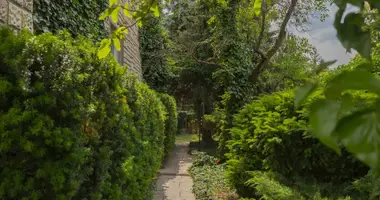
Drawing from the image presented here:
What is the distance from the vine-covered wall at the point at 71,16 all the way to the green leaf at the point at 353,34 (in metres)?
3.27

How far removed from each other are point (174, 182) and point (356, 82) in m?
7.89

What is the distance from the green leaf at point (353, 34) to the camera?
0.46m

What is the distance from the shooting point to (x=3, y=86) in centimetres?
173

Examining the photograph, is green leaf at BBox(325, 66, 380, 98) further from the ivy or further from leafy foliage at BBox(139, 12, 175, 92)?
leafy foliage at BBox(139, 12, 175, 92)

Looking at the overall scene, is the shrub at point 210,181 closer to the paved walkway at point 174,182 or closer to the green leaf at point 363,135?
the paved walkway at point 174,182

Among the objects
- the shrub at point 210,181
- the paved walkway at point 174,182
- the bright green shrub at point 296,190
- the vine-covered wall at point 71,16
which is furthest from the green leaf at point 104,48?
the paved walkway at point 174,182

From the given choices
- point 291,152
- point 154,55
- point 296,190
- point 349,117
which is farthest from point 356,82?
point 154,55

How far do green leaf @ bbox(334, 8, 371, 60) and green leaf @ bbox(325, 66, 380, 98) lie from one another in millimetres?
103

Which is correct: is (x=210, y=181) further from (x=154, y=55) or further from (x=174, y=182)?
(x=154, y=55)

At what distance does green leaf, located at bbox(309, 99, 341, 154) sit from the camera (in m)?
0.36

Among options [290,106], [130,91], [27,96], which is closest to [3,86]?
[27,96]

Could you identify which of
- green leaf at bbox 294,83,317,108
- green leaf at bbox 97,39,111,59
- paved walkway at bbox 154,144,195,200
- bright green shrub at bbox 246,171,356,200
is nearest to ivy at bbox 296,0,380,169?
green leaf at bbox 294,83,317,108

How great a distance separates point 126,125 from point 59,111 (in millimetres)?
1388

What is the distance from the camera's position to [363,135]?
0.36 meters
